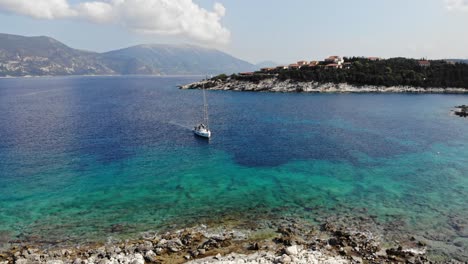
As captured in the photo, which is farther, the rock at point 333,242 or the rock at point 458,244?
the rock at point 458,244

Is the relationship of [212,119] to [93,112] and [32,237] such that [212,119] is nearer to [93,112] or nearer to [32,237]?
[93,112]

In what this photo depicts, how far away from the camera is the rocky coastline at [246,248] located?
23.9 meters

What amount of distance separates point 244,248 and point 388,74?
162315 millimetres

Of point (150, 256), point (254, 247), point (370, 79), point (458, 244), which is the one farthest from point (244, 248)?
point (370, 79)

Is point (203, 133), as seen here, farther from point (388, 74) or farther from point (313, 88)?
point (388, 74)

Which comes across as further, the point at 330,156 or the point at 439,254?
the point at 330,156

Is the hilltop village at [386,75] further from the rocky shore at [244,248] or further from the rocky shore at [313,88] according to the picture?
the rocky shore at [244,248]

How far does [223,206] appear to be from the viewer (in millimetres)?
34656

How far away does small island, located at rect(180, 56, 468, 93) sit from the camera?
156 meters

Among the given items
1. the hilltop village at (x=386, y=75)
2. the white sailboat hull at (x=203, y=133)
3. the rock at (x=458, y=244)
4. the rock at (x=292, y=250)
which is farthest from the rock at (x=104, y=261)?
the hilltop village at (x=386, y=75)

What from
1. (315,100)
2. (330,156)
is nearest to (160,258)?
(330,156)

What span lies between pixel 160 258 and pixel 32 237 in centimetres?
1351

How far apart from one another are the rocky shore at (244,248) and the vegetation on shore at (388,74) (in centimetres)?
14541

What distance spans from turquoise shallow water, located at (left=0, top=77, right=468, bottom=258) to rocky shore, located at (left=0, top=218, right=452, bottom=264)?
9.10 feet
